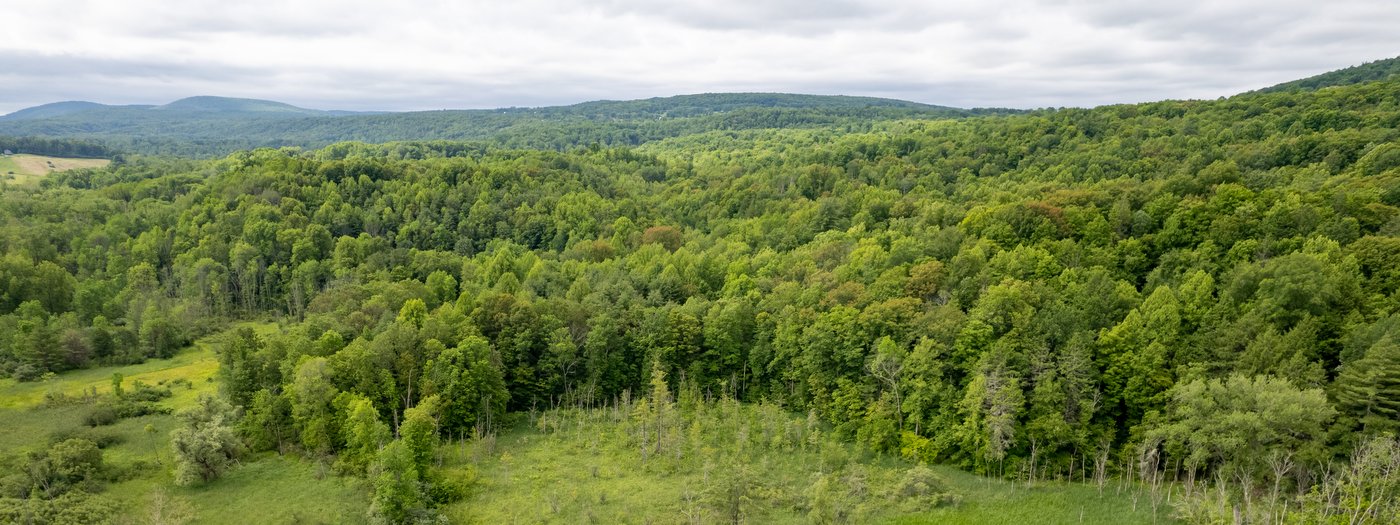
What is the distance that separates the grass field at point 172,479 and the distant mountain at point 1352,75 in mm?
156550

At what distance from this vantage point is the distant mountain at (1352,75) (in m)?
121

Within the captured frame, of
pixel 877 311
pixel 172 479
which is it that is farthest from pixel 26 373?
pixel 877 311

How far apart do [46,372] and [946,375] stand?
66.5 meters

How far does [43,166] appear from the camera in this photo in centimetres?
14012

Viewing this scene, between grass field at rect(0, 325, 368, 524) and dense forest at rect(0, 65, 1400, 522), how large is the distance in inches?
59.1

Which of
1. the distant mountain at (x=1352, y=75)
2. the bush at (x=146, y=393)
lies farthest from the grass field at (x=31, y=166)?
the distant mountain at (x=1352, y=75)

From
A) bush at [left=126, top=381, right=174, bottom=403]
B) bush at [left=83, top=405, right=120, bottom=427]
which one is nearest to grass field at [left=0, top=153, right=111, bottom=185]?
bush at [left=126, top=381, right=174, bottom=403]

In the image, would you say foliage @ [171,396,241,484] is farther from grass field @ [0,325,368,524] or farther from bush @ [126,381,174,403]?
bush @ [126,381,174,403]

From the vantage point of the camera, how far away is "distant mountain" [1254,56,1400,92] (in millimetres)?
120688

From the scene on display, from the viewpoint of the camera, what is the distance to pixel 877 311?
43.4m

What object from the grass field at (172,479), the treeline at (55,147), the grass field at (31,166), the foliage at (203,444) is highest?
the treeline at (55,147)

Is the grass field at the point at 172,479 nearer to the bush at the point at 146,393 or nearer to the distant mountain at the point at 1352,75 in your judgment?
the bush at the point at 146,393

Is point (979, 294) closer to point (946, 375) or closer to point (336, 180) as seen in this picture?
point (946, 375)

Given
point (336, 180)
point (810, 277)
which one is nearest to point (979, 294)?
point (810, 277)
